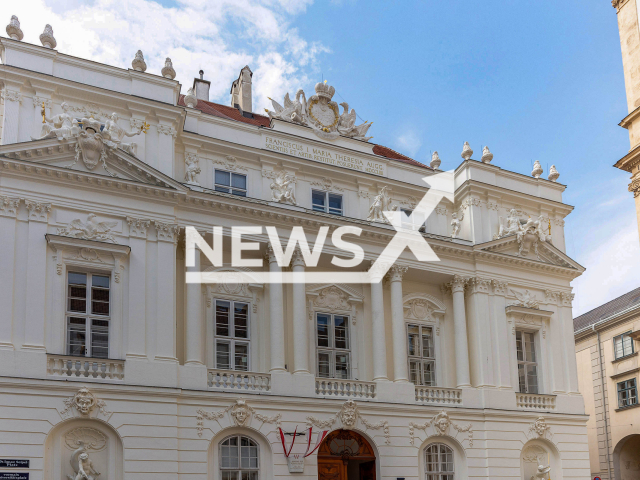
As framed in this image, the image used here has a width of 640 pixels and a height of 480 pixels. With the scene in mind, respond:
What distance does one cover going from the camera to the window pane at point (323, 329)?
25.4 m

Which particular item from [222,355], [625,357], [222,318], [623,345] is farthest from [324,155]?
[623,345]

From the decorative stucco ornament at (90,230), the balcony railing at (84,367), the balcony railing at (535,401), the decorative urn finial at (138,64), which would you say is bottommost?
the balcony railing at (535,401)

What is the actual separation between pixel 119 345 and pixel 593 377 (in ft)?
85.8

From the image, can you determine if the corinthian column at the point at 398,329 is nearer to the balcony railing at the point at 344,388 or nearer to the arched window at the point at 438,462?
the balcony railing at the point at 344,388

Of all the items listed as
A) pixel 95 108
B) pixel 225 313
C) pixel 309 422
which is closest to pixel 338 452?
pixel 309 422

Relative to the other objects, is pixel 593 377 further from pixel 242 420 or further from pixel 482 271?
pixel 242 420

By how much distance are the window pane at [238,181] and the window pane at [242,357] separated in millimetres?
5234

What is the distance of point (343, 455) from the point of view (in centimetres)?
2356

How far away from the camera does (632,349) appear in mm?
34906

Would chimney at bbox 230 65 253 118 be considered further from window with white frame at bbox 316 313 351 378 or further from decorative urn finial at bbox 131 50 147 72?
window with white frame at bbox 316 313 351 378

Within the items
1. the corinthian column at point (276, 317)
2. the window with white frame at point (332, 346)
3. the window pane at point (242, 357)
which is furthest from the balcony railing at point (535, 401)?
the window pane at point (242, 357)

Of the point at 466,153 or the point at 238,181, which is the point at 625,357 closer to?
the point at 466,153

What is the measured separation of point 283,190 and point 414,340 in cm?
714

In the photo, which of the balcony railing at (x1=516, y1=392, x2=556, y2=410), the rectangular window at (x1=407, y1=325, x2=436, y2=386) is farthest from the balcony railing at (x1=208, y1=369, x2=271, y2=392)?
the balcony railing at (x1=516, y1=392, x2=556, y2=410)
